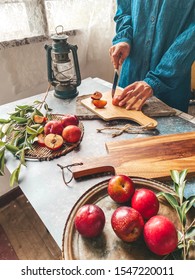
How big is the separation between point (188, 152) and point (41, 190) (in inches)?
16.3

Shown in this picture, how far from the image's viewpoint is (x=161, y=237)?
412mm

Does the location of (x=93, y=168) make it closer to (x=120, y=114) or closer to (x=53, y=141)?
(x=53, y=141)

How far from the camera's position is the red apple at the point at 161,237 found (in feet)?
1.36

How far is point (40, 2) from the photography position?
3.85 feet

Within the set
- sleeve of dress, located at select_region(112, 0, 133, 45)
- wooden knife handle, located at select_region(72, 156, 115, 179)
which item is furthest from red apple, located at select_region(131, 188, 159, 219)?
sleeve of dress, located at select_region(112, 0, 133, 45)

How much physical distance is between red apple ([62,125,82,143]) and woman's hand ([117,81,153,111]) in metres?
0.25

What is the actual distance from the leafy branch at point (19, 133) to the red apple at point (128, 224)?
1.01 ft

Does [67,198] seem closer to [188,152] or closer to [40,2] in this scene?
[188,152]

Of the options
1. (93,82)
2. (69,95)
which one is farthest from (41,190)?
(93,82)

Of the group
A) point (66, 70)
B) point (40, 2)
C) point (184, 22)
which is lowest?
point (66, 70)

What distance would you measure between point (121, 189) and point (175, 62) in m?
0.61

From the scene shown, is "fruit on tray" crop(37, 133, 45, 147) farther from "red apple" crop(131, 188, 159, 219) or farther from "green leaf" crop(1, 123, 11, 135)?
"red apple" crop(131, 188, 159, 219)

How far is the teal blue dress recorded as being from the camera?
890 mm

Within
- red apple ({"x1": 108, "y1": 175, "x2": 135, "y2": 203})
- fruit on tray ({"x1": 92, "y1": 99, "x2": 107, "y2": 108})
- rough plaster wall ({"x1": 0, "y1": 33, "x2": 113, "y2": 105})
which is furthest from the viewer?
rough plaster wall ({"x1": 0, "y1": 33, "x2": 113, "y2": 105})
